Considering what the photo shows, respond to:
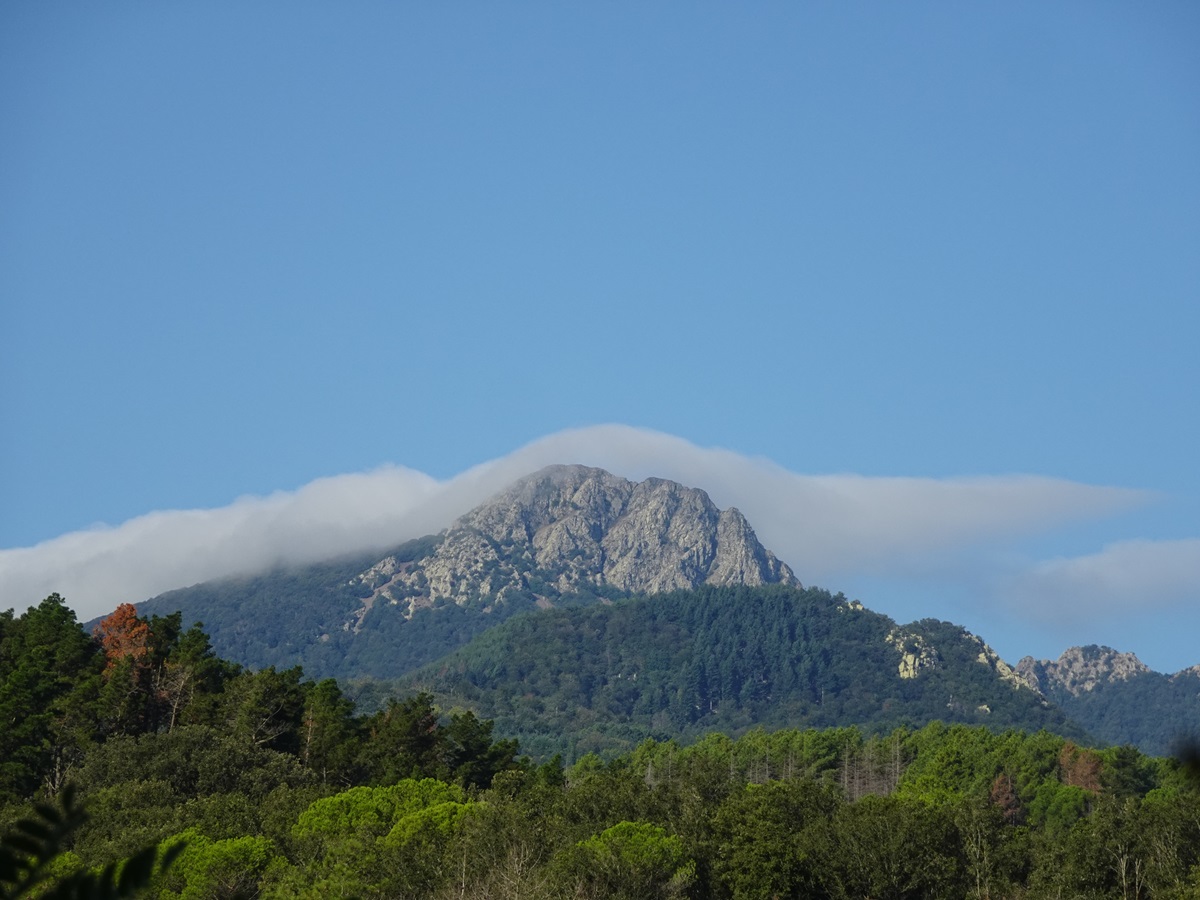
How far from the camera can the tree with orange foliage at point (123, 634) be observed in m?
117

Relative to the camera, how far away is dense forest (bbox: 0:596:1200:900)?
6919cm

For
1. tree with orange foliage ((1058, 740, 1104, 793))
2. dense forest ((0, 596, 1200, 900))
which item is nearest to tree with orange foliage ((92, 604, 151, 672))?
dense forest ((0, 596, 1200, 900))

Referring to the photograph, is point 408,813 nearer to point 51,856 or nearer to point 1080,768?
point 51,856

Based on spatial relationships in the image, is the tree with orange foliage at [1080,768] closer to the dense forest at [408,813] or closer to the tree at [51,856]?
the dense forest at [408,813]

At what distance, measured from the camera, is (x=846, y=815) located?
86.8m

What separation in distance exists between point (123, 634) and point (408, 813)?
46.0 metres

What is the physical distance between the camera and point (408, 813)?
82375 millimetres

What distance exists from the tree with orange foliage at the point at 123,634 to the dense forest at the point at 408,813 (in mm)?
186

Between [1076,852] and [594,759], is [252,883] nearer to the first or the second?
[1076,852]

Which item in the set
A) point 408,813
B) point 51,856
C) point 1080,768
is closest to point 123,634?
point 408,813

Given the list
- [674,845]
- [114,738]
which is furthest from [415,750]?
[674,845]

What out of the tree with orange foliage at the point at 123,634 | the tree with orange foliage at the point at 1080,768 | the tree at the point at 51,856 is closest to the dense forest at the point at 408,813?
the tree with orange foliage at the point at 123,634

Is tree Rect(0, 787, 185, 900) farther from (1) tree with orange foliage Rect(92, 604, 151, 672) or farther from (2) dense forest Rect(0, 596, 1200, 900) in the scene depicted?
(1) tree with orange foliage Rect(92, 604, 151, 672)

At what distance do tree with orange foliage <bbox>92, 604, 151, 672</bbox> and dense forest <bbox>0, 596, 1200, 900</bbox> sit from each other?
0.19 meters
